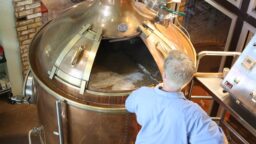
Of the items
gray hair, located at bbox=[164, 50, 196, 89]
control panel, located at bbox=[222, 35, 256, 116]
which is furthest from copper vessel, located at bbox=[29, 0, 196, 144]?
gray hair, located at bbox=[164, 50, 196, 89]

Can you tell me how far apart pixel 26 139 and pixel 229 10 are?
9.35 feet

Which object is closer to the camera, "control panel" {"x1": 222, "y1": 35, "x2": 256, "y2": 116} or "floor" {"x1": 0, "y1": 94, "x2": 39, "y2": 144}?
"control panel" {"x1": 222, "y1": 35, "x2": 256, "y2": 116}

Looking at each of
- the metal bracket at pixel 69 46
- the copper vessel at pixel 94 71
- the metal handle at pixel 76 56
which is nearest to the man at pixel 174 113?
the copper vessel at pixel 94 71

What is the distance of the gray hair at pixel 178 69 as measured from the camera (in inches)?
81.4

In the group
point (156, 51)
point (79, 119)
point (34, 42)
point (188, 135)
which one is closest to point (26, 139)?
point (34, 42)

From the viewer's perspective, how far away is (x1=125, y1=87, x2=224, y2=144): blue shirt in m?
2.12

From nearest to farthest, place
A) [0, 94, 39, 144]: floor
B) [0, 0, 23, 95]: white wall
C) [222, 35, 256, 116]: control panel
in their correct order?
[222, 35, 256, 116]: control panel
[0, 0, 23, 95]: white wall
[0, 94, 39, 144]: floor

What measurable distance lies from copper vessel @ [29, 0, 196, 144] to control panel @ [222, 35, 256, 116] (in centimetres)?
51

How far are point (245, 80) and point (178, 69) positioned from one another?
747 millimetres

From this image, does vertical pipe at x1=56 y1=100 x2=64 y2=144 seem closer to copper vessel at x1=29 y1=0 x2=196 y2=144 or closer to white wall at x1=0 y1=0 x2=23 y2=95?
copper vessel at x1=29 y1=0 x2=196 y2=144

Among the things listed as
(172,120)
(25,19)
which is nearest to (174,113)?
(172,120)

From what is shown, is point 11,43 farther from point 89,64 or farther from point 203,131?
point 203,131

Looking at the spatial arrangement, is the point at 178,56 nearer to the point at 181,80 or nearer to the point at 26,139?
the point at 181,80

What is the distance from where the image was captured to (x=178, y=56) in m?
2.10
